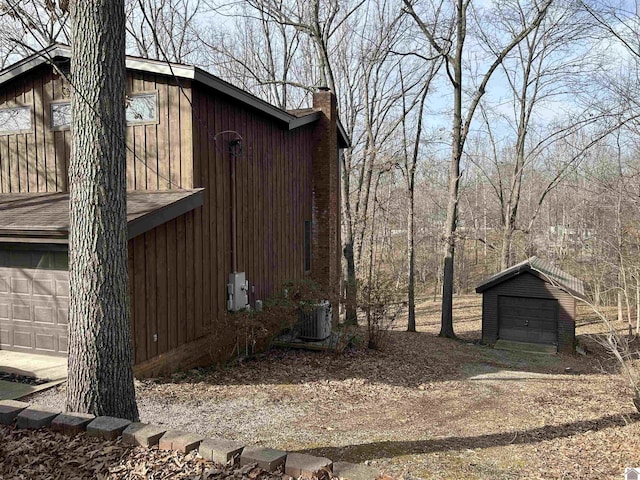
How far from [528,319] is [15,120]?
16.1 meters

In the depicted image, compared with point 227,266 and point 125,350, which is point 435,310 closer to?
point 227,266

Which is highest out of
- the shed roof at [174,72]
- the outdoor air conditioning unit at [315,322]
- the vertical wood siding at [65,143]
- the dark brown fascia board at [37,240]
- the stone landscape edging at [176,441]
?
the shed roof at [174,72]

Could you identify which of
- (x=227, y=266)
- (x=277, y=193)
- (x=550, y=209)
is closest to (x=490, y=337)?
(x=277, y=193)

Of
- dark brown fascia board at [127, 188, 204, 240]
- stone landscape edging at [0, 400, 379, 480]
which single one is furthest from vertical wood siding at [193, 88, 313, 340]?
stone landscape edging at [0, 400, 379, 480]

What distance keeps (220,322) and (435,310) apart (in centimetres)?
2030

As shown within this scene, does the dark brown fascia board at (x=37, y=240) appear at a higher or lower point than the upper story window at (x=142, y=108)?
lower

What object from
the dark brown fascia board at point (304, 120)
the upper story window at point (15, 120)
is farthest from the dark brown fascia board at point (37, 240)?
the dark brown fascia board at point (304, 120)

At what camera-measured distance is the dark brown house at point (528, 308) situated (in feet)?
53.1

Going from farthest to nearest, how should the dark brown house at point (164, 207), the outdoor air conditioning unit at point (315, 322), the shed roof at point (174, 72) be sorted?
the outdoor air conditioning unit at point (315, 322)
the shed roof at point (174, 72)
the dark brown house at point (164, 207)

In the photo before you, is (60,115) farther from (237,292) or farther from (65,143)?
(237,292)

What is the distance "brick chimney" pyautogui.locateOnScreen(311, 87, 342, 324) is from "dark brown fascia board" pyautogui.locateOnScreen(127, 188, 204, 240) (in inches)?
231

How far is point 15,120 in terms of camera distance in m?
10.5

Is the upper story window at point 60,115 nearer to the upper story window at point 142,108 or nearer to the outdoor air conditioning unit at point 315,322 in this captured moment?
the upper story window at point 142,108

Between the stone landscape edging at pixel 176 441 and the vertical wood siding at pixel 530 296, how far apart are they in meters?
14.9
